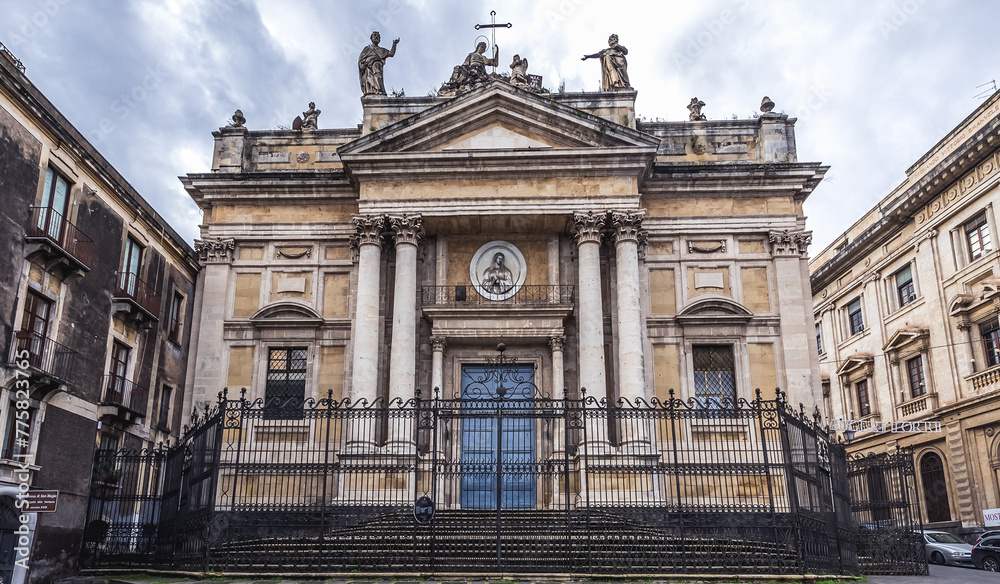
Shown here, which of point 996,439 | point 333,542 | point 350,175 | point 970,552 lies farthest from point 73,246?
point 996,439

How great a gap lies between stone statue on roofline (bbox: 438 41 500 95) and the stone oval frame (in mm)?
4904

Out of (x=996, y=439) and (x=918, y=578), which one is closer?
(x=918, y=578)

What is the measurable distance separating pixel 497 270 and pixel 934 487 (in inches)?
845

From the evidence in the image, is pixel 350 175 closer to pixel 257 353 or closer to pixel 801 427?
pixel 257 353

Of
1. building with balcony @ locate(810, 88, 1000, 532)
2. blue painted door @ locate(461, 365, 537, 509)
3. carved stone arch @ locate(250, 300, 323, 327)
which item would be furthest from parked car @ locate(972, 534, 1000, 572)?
carved stone arch @ locate(250, 300, 323, 327)

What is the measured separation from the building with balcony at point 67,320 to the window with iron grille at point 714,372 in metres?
15.0

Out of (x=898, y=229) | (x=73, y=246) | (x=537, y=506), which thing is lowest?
(x=537, y=506)

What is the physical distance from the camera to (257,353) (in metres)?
22.9

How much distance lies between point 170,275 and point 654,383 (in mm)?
14937

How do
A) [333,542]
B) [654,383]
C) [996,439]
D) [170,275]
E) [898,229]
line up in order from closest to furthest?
[333,542]
[654,383]
[170,275]
[996,439]
[898,229]

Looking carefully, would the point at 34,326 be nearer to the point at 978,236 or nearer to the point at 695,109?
the point at 695,109

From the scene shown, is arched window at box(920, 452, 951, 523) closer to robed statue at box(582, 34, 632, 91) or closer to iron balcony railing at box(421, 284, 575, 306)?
iron balcony railing at box(421, 284, 575, 306)

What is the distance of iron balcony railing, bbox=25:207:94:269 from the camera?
17.7 m

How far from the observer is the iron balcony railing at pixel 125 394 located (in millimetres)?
20328
